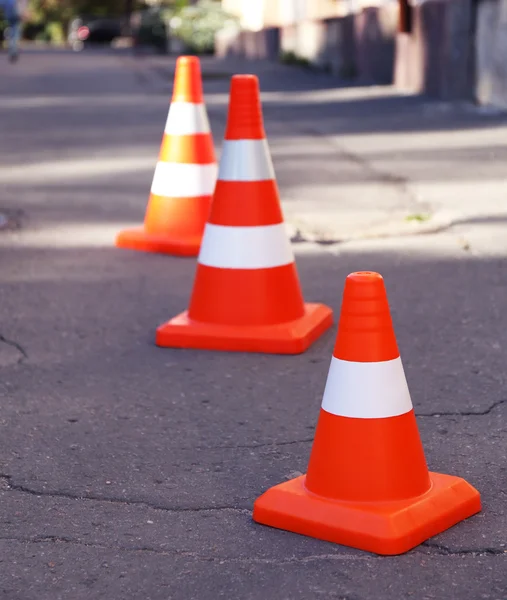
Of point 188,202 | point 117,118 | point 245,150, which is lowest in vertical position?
point 117,118

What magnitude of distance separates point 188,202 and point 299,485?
3.19 meters

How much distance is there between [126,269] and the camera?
18.6 feet

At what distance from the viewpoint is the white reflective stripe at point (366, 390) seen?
2.83m

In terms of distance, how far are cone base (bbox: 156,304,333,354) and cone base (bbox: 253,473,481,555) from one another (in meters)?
1.39

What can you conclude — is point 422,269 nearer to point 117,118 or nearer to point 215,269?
point 215,269

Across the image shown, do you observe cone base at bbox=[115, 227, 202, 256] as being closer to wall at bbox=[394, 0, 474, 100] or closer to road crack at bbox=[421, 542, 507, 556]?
road crack at bbox=[421, 542, 507, 556]

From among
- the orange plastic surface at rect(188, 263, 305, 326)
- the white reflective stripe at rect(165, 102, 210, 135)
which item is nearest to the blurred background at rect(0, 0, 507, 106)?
the white reflective stripe at rect(165, 102, 210, 135)

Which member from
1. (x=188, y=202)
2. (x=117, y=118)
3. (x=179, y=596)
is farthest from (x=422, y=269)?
(x=117, y=118)

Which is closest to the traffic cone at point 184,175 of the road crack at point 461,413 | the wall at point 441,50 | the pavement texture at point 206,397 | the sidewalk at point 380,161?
the pavement texture at point 206,397

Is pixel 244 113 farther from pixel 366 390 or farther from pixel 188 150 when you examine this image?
pixel 366 390

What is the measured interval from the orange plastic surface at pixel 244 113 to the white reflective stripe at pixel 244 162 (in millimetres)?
27

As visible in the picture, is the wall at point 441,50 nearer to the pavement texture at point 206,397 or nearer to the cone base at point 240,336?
the pavement texture at point 206,397

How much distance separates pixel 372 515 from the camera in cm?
269

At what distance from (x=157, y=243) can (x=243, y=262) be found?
5.51 ft
